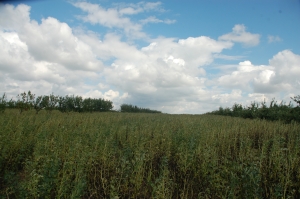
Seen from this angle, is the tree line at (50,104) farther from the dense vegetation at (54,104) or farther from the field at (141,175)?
the field at (141,175)

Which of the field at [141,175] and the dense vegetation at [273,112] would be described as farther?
the dense vegetation at [273,112]

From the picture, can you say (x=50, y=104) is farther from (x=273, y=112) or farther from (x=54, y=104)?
(x=273, y=112)

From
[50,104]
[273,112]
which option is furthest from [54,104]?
[273,112]

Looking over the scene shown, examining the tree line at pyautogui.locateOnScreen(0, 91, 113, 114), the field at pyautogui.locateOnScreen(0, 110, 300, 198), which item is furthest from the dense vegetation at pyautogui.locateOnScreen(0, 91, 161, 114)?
the field at pyautogui.locateOnScreen(0, 110, 300, 198)

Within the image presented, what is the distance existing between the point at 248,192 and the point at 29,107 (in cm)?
2157

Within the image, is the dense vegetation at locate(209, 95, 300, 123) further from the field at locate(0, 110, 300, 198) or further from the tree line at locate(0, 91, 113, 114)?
the tree line at locate(0, 91, 113, 114)

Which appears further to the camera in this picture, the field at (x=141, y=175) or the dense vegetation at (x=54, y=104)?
the dense vegetation at (x=54, y=104)

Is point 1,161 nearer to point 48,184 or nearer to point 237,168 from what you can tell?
point 48,184

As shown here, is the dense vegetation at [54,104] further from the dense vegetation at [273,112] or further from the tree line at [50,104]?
the dense vegetation at [273,112]

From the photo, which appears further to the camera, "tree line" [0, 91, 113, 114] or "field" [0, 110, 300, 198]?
"tree line" [0, 91, 113, 114]

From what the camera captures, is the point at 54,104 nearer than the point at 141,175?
No

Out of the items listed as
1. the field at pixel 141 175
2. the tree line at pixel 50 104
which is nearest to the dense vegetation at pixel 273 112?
the field at pixel 141 175

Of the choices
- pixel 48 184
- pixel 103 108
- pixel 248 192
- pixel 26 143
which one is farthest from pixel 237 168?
pixel 103 108

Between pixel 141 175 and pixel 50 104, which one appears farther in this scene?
pixel 50 104
